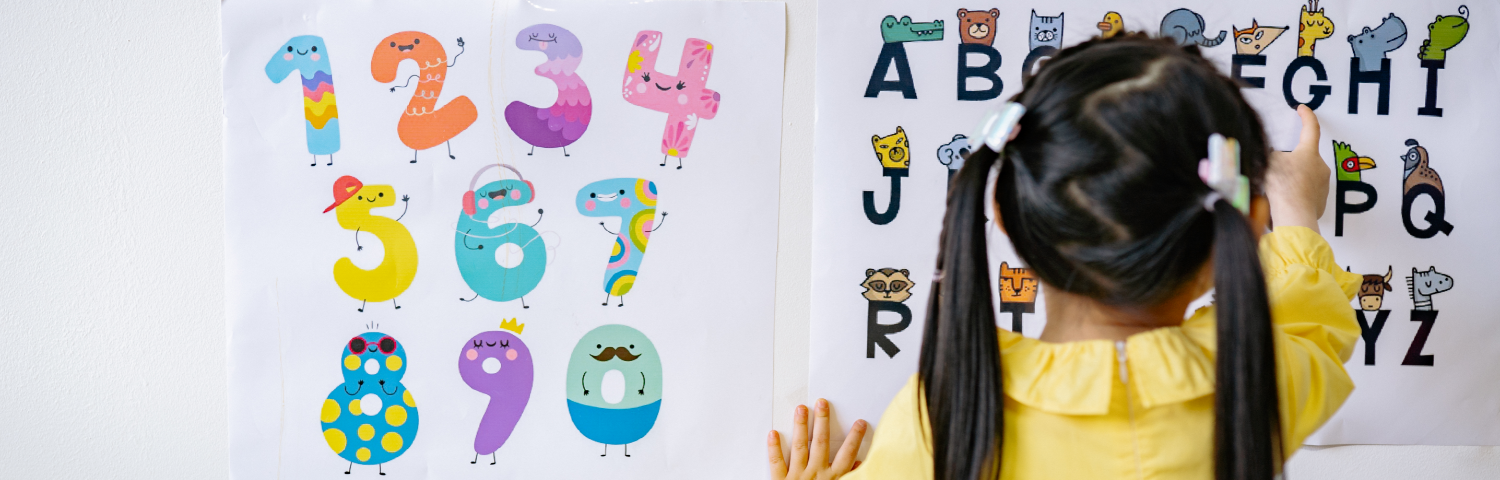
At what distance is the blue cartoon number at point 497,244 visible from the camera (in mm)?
771

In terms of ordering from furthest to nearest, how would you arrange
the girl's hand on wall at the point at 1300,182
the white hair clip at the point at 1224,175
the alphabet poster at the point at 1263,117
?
the alphabet poster at the point at 1263,117 → the girl's hand on wall at the point at 1300,182 → the white hair clip at the point at 1224,175

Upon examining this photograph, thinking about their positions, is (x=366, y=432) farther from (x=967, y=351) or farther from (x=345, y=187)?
(x=967, y=351)

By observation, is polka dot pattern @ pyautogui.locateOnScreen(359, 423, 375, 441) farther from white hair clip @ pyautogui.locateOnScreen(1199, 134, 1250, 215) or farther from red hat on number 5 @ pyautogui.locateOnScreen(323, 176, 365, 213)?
white hair clip @ pyautogui.locateOnScreen(1199, 134, 1250, 215)

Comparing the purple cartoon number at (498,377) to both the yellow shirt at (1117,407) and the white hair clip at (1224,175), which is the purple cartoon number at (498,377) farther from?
the white hair clip at (1224,175)

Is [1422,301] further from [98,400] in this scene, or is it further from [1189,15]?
[98,400]

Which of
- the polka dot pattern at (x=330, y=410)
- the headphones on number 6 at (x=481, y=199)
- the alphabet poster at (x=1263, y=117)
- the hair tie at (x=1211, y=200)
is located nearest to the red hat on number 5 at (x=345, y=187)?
the headphones on number 6 at (x=481, y=199)

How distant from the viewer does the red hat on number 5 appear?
774mm

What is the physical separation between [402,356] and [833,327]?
17.3 inches

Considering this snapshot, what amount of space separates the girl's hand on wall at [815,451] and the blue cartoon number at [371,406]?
0.37 meters

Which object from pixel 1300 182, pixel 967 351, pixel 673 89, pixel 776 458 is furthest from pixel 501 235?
pixel 1300 182

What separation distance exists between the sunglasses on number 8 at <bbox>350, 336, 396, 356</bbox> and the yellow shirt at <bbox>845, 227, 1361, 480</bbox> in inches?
20.0

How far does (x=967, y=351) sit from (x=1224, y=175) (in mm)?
173

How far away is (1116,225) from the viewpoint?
0.43 m

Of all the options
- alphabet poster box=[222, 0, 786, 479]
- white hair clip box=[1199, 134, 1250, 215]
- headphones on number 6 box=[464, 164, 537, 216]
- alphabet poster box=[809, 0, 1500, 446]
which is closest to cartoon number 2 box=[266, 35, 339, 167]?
alphabet poster box=[222, 0, 786, 479]
